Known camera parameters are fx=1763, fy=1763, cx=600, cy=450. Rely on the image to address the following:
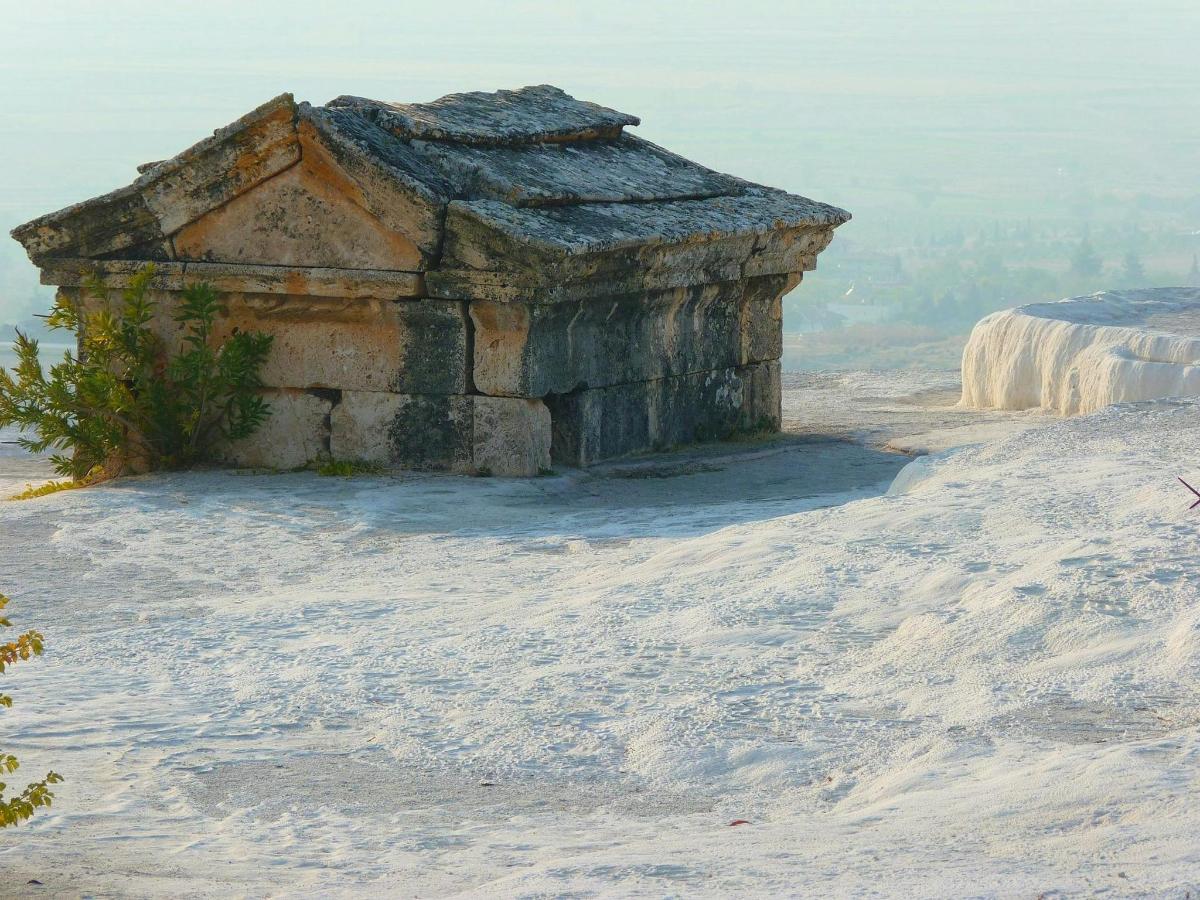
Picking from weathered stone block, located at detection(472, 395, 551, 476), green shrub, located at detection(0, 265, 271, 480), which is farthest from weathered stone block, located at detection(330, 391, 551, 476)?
green shrub, located at detection(0, 265, 271, 480)

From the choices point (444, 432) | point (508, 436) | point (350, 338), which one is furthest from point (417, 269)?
point (508, 436)

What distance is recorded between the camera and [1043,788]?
14.1 feet

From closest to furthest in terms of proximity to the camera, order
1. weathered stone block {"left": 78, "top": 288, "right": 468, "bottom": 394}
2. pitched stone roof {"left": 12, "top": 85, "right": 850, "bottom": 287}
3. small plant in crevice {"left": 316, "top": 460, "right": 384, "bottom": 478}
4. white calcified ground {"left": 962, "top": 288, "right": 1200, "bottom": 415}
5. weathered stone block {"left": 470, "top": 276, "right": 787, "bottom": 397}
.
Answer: pitched stone roof {"left": 12, "top": 85, "right": 850, "bottom": 287} → weathered stone block {"left": 470, "top": 276, "right": 787, "bottom": 397} → weathered stone block {"left": 78, "top": 288, "right": 468, "bottom": 394} → small plant in crevice {"left": 316, "top": 460, "right": 384, "bottom": 478} → white calcified ground {"left": 962, "top": 288, "right": 1200, "bottom": 415}

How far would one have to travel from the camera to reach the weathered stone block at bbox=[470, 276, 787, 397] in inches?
371

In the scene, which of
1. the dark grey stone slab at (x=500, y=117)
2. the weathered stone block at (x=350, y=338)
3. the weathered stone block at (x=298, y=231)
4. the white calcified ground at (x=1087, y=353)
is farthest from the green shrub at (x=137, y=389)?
the white calcified ground at (x=1087, y=353)

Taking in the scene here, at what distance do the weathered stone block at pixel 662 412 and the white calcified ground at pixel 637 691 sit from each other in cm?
135

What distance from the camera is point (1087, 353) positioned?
38.6 ft

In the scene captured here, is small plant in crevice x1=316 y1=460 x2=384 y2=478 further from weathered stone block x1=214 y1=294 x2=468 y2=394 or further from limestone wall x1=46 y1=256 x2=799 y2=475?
weathered stone block x1=214 y1=294 x2=468 y2=394

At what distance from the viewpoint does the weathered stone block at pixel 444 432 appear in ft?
31.2

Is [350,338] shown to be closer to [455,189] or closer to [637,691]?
[455,189]

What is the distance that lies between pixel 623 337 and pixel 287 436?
2.02 meters

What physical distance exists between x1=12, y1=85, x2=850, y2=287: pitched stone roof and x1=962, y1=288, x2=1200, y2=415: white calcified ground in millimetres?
2164

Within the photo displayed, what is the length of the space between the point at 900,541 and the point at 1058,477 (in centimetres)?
115

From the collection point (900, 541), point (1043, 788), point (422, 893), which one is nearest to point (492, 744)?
point (422, 893)
